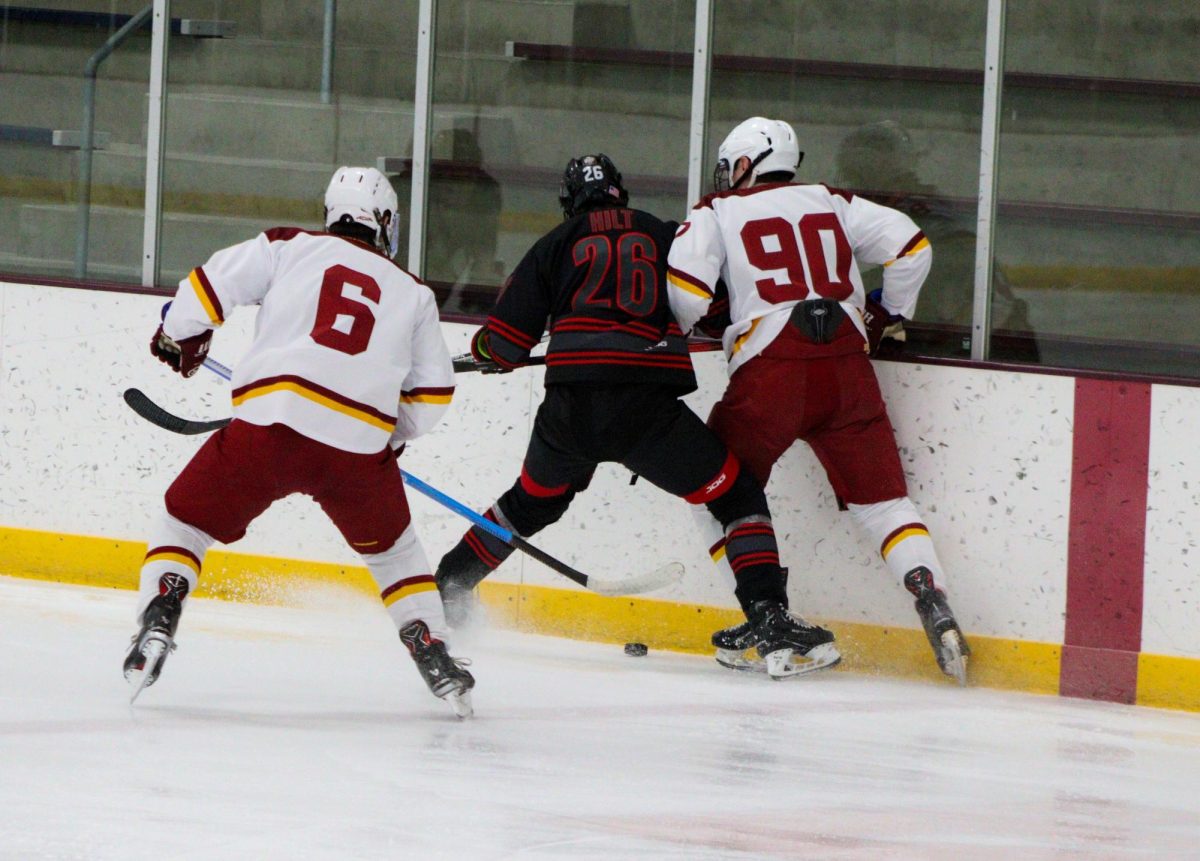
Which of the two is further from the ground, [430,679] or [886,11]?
[886,11]

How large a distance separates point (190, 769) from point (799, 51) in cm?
246

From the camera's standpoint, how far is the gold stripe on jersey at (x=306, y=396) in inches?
127

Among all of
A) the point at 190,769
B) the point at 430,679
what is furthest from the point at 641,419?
the point at 190,769

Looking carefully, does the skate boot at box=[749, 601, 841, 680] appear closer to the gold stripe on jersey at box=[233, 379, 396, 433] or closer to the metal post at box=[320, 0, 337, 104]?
the gold stripe on jersey at box=[233, 379, 396, 433]

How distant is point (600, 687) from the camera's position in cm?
384

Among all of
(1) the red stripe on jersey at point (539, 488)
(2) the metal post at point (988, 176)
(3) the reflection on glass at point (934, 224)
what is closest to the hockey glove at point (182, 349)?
(1) the red stripe on jersey at point (539, 488)

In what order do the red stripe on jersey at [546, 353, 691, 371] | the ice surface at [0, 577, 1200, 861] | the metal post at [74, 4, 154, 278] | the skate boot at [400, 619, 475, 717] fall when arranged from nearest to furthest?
the ice surface at [0, 577, 1200, 861] < the skate boot at [400, 619, 475, 717] < the red stripe on jersey at [546, 353, 691, 371] < the metal post at [74, 4, 154, 278]

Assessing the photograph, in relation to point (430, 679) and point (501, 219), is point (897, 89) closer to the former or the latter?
point (501, 219)

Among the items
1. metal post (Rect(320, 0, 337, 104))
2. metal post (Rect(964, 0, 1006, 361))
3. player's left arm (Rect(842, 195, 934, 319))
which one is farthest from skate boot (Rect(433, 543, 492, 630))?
metal post (Rect(320, 0, 337, 104))

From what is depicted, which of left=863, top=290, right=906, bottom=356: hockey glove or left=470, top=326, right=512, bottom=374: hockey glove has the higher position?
left=863, top=290, right=906, bottom=356: hockey glove

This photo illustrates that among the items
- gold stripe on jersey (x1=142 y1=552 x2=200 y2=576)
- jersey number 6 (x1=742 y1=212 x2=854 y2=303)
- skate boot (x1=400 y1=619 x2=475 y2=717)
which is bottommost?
skate boot (x1=400 y1=619 x2=475 y2=717)

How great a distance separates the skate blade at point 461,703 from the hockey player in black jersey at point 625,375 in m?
0.74

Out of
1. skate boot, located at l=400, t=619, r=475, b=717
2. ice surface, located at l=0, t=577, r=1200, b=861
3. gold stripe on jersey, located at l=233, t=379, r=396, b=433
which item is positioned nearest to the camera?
ice surface, located at l=0, t=577, r=1200, b=861

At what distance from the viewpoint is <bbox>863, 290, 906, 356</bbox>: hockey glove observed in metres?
4.08
